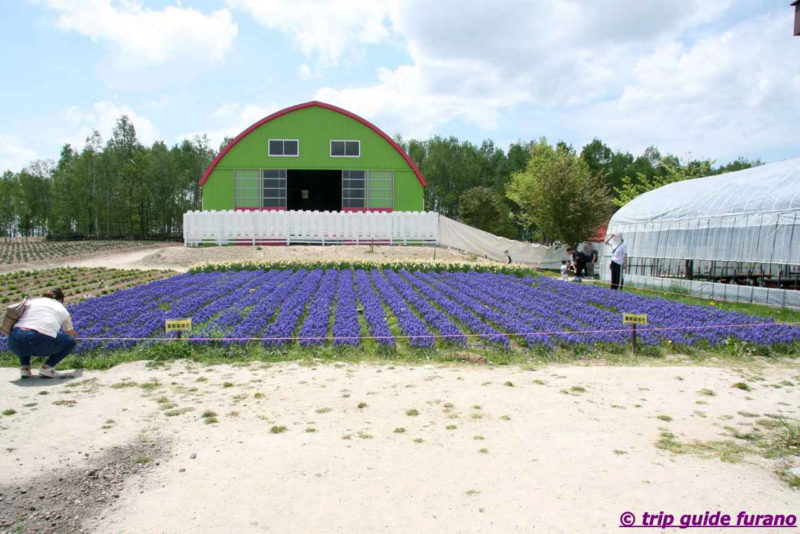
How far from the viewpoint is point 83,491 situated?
3715 mm

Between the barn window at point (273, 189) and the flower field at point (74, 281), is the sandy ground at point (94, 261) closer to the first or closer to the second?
the flower field at point (74, 281)

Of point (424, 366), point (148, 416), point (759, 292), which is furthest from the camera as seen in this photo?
point (759, 292)

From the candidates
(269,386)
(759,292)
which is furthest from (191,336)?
(759,292)

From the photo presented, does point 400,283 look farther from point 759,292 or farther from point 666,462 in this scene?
point 666,462

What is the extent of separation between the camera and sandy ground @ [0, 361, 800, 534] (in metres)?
3.40

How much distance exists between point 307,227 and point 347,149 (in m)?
9.65

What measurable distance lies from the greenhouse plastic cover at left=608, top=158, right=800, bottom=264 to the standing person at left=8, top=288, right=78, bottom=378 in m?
16.8

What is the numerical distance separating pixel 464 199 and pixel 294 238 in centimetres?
2542

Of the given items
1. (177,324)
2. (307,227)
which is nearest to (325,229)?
(307,227)

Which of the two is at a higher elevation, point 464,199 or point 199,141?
point 199,141

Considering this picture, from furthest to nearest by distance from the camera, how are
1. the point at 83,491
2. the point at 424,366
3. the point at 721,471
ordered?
the point at 424,366 → the point at 721,471 → the point at 83,491

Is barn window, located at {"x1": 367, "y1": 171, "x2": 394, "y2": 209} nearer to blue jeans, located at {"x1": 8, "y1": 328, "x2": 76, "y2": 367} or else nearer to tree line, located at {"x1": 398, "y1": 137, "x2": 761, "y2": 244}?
tree line, located at {"x1": 398, "y1": 137, "x2": 761, "y2": 244}

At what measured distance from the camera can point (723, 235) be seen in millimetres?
15977

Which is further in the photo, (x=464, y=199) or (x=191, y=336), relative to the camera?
(x=464, y=199)
